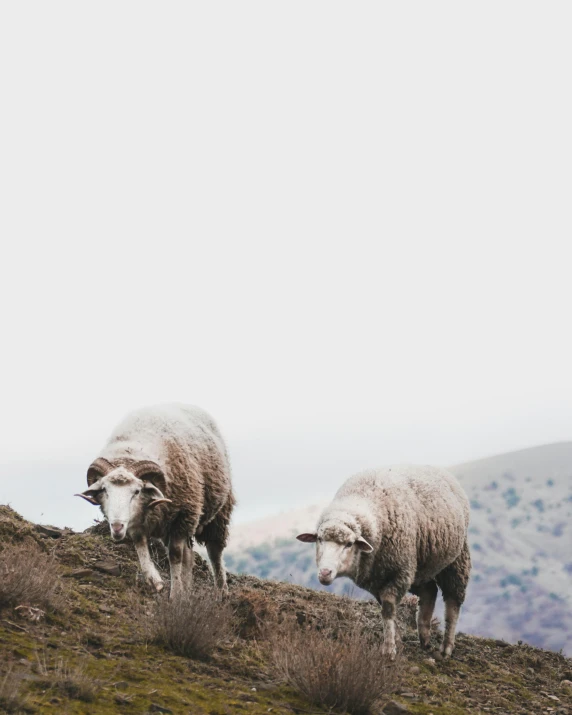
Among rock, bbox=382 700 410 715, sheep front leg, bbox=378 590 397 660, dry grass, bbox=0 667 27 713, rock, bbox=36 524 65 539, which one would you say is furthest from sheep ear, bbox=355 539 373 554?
rock, bbox=36 524 65 539

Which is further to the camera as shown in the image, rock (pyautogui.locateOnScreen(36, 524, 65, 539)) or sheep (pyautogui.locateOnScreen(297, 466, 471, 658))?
rock (pyautogui.locateOnScreen(36, 524, 65, 539))

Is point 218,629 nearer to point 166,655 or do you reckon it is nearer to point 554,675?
point 166,655

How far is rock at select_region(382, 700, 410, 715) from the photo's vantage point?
22.7 feet

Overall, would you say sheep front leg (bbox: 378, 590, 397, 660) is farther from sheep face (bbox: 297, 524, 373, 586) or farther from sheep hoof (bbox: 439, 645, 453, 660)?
sheep hoof (bbox: 439, 645, 453, 660)

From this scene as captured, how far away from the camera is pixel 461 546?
11289mm

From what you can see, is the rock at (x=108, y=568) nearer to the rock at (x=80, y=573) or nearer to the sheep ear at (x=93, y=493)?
the rock at (x=80, y=573)

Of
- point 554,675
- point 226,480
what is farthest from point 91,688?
point 554,675

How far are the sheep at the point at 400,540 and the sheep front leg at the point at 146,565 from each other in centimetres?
174

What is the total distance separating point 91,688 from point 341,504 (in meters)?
4.65

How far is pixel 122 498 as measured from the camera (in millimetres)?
9094

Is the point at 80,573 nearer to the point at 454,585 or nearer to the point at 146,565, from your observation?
the point at 146,565

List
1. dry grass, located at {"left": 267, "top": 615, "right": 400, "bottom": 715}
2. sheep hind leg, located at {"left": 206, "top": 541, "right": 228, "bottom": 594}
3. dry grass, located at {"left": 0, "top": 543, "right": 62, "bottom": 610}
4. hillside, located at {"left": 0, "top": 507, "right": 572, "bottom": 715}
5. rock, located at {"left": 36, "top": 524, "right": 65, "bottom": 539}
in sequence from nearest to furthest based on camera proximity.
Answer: hillside, located at {"left": 0, "top": 507, "right": 572, "bottom": 715}, dry grass, located at {"left": 267, "top": 615, "right": 400, "bottom": 715}, dry grass, located at {"left": 0, "top": 543, "right": 62, "bottom": 610}, rock, located at {"left": 36, "top": 524, "right": 65, "bottom": 539}, sheep hind leg, located at {"left": 206, "top": 541, "right": 228, "bottom": 594}

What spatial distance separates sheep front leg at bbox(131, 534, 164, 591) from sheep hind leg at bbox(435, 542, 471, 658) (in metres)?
4.28

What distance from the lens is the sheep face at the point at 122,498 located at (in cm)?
897
